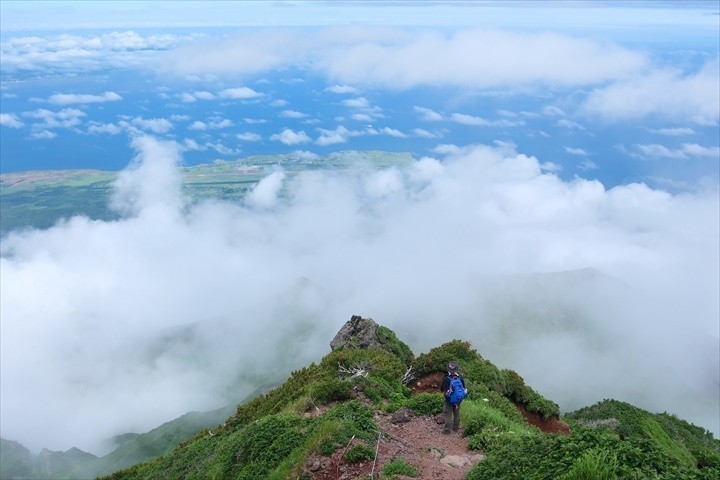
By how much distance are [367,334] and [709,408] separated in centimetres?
14897

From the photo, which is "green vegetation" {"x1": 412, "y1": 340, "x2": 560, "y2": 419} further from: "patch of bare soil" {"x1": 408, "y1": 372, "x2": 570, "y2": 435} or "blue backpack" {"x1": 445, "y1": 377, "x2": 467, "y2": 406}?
"blue backpack" {"x1": 445, "y1": 377, "x2": 467, "y2": 406}

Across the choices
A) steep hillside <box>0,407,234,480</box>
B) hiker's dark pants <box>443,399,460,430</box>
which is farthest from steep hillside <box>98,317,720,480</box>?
steep hillside <box>0,407,234,480</box>

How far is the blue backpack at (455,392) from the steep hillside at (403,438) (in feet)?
3.57

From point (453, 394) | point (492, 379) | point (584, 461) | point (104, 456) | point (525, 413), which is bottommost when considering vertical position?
point (584, 461)

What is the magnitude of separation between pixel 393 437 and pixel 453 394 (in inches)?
98.8

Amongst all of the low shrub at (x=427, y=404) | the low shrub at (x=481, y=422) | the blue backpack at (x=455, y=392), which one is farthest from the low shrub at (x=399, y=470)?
the low shrub at (x=427, y=404)

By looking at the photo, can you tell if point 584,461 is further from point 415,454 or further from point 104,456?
point 104,456

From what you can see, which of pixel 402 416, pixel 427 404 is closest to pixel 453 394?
pixel 402 416

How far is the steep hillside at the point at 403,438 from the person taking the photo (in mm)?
12938

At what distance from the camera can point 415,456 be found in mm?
16453

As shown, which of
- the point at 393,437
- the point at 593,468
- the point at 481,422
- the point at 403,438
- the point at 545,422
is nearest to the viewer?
the point at 593,468

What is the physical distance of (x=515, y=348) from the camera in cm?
18362

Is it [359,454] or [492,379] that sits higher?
[492,379]

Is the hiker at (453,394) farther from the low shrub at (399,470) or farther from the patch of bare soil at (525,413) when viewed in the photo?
the patch of bare soil at (525,413)
